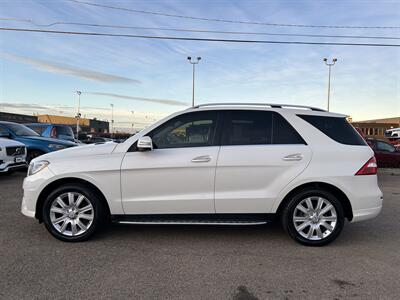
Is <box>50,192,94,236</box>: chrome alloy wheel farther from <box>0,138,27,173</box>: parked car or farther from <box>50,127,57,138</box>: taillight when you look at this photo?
<box>50,127,57,138</box>: taillight

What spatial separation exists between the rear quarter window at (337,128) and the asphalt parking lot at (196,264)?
139 cm

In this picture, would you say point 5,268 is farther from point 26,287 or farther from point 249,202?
point 249,202

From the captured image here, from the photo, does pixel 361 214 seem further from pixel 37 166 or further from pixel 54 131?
pixel 54 131

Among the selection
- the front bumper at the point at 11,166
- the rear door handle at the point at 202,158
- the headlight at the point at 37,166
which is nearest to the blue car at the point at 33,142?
the front bumper at the point at 11,166

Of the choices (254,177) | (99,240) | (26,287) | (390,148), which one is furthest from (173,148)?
(390,148)

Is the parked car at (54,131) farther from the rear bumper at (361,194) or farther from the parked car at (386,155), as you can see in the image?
the parked car at (386,155)

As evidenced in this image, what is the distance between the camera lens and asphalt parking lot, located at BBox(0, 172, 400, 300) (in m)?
3.22

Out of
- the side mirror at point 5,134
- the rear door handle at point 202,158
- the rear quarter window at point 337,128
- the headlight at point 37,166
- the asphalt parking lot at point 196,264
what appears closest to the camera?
the asphalt parking lot at point 196,264

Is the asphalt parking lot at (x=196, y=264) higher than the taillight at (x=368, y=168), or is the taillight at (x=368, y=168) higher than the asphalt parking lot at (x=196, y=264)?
the taillight at (x=368, y=168)

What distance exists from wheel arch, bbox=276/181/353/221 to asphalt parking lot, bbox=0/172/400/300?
477 millimetres

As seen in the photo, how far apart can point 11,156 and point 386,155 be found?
13620 millimetres

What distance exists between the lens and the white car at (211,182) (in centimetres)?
439

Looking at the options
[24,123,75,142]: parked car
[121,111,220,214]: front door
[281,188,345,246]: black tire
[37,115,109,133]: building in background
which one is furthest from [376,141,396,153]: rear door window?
[37,115,109,133]: building in background

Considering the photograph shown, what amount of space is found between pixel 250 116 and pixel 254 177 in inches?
33.0
